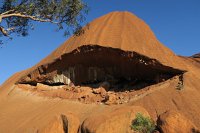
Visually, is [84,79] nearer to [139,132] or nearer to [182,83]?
[182,83]

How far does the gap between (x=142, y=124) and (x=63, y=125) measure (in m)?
4.79

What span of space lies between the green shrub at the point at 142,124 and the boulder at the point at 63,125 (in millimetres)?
3498

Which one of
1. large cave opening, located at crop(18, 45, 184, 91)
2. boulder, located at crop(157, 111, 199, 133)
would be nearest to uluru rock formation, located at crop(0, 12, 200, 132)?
large cave opening, located at crop(18, 45, 184, 91)

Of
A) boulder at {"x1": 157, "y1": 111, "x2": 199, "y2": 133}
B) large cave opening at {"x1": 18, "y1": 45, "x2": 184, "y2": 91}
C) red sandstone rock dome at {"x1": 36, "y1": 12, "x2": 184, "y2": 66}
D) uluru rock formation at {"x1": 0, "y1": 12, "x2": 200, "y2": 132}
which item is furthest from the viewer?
red sandstone rock dome at {"x1": 36, "y1": 12, "x2": 184, "y2": 66}

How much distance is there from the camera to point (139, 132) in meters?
19.5

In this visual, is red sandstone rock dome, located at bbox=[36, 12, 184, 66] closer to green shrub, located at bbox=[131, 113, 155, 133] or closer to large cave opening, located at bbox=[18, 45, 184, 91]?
large cave opening, located at bbox=[18, 45, 184, 91]

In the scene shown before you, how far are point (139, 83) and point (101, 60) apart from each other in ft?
10.3

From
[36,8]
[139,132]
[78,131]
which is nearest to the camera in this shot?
[139,132]

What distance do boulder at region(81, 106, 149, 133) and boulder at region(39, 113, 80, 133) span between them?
89 cm

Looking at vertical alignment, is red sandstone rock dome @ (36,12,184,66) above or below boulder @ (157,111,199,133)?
above

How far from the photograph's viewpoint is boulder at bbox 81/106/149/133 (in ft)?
65.5

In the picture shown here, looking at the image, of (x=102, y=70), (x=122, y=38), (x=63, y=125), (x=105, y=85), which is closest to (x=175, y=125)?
(x=63, y=125)

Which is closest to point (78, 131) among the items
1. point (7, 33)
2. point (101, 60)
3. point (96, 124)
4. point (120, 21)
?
point (96, 124)

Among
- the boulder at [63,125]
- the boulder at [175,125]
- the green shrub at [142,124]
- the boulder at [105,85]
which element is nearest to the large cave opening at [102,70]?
the boulder at [105,85]
